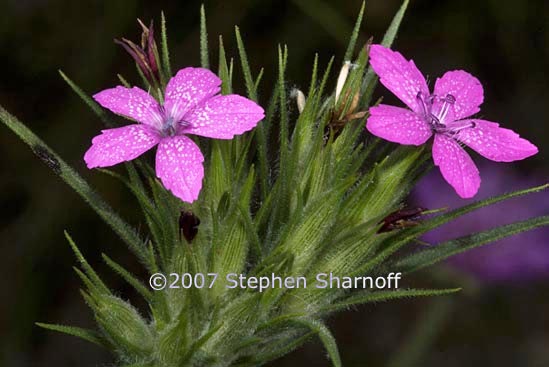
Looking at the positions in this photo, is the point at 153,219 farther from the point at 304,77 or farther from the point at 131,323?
the point at 304,77

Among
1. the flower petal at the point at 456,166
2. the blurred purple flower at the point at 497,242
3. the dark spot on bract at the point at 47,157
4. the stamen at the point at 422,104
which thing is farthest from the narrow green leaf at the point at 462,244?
the blurred purple flower at the point at 497,242

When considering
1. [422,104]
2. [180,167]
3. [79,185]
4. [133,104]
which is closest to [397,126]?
[422,104]

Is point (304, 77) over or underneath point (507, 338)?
over

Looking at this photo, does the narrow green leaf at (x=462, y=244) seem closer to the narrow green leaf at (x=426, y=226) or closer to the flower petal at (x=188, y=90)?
the narrow green leaf at (x=426, y=226)

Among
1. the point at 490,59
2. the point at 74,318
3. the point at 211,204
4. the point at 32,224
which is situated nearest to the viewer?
the point at 211,204

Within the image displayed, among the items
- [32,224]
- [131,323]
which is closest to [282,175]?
[131,323]

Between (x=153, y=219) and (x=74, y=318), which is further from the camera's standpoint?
(x=74, y=318)

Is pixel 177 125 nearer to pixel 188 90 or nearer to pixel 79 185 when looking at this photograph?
pixel 188 90
